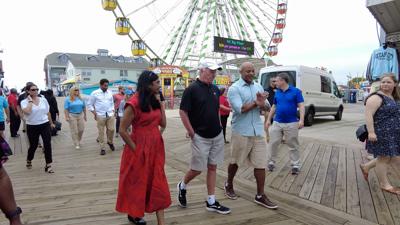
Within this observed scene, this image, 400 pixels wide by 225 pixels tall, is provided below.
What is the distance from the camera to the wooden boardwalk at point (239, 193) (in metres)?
3.58

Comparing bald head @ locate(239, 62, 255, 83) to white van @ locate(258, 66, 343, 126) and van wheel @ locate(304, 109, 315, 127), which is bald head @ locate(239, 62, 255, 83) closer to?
white van @ locate(258, 66, 343, 126)

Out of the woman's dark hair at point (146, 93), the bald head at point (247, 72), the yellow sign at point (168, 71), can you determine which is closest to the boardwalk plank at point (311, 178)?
the bald head at point (247, 72)

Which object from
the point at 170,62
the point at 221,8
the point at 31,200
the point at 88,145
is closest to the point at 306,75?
the point at 88,145

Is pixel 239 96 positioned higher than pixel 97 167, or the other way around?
pixel 239 96

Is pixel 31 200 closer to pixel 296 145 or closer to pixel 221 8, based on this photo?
pixel 296 145

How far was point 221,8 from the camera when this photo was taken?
2933cm

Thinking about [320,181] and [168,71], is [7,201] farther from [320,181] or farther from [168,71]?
[168,71]

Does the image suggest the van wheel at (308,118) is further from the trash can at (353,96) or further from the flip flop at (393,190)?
the trash can at (353,96)

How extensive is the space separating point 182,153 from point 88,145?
283 centimetres

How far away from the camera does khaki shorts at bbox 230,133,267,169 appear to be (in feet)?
12.8

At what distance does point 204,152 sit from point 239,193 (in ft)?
3.54

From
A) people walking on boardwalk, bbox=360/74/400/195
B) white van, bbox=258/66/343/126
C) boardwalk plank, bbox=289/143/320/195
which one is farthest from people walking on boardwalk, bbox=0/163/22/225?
white van, bbox=258/66/343/126

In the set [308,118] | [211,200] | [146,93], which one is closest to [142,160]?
[146,93]

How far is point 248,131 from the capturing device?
3893mm
